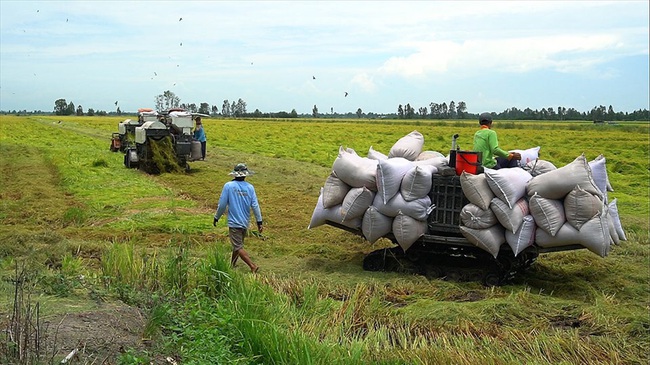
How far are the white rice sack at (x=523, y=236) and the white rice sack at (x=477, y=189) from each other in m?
0.45

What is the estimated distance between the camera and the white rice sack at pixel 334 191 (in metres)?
9.23

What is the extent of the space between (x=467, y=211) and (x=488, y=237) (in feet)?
1.29

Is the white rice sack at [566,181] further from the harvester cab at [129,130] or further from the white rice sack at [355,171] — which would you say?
the harvester cab at [129,130]

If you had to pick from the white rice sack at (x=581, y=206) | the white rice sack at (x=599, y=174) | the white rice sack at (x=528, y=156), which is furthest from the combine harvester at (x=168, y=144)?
the white rice sack at (x=581, y=206)

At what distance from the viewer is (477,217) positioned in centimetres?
826

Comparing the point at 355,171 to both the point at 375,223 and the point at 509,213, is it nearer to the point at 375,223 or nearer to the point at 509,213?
the point at 375,223

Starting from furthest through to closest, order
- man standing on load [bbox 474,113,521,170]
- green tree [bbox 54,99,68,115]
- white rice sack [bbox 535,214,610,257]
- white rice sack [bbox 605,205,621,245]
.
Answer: green tree [bbox 54,99,68,115] → man standing on load [bbox 474,113,521,170] → white rice sack [bbox 605,205,621,245] → white rice sack [bbox 535,214,610,257]

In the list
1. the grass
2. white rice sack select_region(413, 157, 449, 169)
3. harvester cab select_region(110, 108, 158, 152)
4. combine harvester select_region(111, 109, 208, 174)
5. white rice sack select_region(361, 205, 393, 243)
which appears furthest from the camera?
harvester cab select_region(110, 108, 158, 152)

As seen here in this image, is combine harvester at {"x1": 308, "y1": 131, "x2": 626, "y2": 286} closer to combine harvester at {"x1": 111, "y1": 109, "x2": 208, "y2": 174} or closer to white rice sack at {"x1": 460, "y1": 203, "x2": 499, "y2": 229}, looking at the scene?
white rice sack at {"x1": 460, "y1": 203, "x2": 499, "y2": 229}

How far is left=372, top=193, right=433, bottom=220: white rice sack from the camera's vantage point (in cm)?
863

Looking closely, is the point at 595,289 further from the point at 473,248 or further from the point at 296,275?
the point at 296,275

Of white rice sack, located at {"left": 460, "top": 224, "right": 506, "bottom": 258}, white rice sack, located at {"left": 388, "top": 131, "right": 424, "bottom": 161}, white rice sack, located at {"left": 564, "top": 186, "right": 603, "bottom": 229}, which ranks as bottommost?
white rice sack, located at {"left": 460, "top": 224, "right": 506, "bottom": 258}

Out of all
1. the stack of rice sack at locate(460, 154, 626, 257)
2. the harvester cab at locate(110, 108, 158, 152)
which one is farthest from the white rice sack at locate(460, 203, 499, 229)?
the harvester cab at locate(110, 108, 158, 152)

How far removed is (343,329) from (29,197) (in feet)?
36.3
